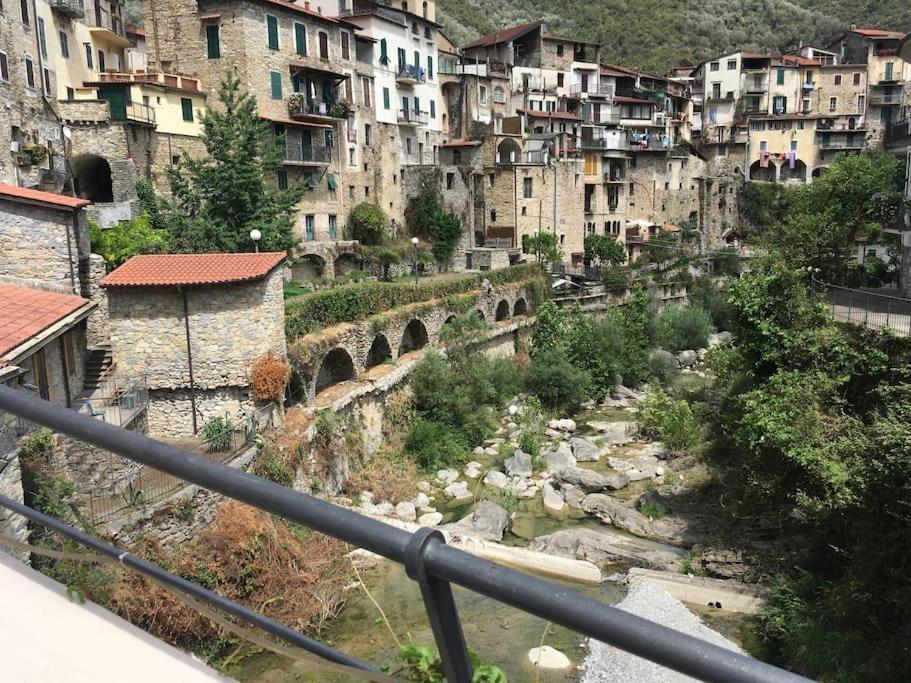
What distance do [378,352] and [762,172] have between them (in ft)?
176

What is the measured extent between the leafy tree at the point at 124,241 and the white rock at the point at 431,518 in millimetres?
12786

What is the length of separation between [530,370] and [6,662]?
107 feet

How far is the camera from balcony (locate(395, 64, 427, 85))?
4925 cm

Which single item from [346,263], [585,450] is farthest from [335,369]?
[346,263]

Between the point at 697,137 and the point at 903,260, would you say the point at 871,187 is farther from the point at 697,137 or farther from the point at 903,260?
the point at 697,137

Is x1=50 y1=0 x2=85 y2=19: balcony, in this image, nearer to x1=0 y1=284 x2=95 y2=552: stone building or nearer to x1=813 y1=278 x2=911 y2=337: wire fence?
x1=0 y1=284 x2=95 y2=552: stone building

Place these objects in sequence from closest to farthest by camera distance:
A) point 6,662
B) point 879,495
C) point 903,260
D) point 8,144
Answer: point 6,662
point 879,495
point 8,144
point 903,260

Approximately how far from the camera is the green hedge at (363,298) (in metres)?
24.7

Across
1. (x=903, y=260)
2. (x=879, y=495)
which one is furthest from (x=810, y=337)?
(x=903, y=260)

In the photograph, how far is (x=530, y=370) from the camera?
34656 millimetres

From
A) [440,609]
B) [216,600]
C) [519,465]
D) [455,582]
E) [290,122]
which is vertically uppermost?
[290,122]

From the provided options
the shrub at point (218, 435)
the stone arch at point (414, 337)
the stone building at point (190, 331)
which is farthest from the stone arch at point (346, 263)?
the shrub at point (218, 435)

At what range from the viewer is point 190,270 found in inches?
786

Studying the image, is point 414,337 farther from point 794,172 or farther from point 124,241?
point 794,172
